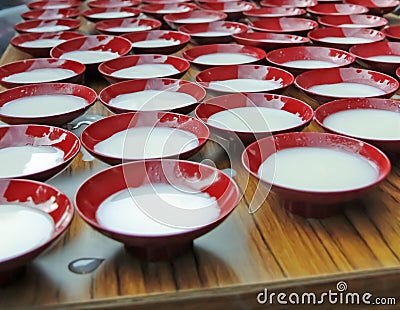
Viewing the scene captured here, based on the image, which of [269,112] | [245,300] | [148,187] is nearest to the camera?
[245,300]

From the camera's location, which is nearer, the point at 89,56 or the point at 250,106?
the point at 250,106

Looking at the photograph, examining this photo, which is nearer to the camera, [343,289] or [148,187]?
[343,289]

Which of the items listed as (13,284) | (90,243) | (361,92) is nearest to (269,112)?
(361,92)

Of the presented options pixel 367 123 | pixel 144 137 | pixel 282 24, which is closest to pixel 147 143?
pixel 144 137

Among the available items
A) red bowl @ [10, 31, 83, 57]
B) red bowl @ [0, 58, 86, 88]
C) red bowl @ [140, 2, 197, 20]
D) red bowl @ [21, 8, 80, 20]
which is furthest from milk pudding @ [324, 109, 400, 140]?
red bowl @ [21, 8, 80, 20]

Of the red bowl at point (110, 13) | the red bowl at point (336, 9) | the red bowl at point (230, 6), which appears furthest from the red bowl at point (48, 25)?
the red bowl at point (336, 9)

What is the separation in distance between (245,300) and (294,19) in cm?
139

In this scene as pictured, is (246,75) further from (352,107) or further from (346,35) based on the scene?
(346,35)

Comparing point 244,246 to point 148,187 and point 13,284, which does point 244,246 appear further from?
point 13,284

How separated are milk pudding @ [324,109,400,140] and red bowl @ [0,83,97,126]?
0.53 metres

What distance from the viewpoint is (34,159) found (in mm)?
1000

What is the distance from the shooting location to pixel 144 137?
3.45 ft

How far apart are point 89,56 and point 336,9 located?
1025 millimetres

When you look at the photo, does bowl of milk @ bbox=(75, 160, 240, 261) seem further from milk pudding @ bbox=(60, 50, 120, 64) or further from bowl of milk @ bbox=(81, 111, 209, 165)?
milk pudding @ bbox=(60, 50, 120, 64)
